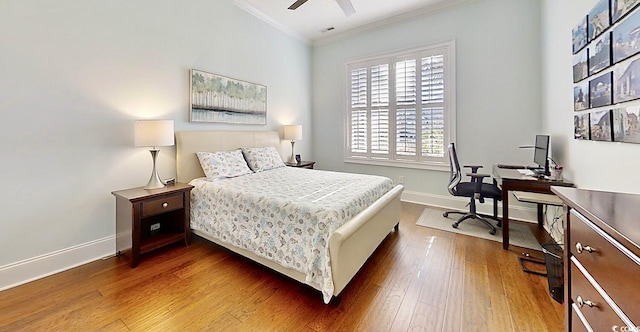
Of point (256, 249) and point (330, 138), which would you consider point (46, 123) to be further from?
point (330, 138)

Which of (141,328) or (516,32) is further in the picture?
(516,32)

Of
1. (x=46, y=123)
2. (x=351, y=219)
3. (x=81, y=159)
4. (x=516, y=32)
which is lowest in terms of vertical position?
(x=351, y=219)

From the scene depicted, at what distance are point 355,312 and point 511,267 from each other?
5.10ft

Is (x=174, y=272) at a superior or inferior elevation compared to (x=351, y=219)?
inferior

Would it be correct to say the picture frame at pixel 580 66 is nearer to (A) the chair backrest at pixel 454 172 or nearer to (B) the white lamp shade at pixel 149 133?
(A) the chair backrest at pixel 454 172

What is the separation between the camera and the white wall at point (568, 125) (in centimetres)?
161

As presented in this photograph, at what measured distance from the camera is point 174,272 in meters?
2.26

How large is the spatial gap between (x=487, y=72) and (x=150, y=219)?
4.73 metres

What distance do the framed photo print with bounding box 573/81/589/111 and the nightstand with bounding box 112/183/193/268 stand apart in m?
3.64

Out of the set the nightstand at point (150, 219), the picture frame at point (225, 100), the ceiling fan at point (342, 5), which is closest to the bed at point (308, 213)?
the nightstand at point (150, 219)

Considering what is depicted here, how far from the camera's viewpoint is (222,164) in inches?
125

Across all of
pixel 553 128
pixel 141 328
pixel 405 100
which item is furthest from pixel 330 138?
pixel 141 328

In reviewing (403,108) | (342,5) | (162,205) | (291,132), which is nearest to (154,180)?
(162,205)

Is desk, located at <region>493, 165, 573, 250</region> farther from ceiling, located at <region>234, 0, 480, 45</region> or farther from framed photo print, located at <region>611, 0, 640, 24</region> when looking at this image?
ceiling, located at <region>234, 0, 480, 45</region>
